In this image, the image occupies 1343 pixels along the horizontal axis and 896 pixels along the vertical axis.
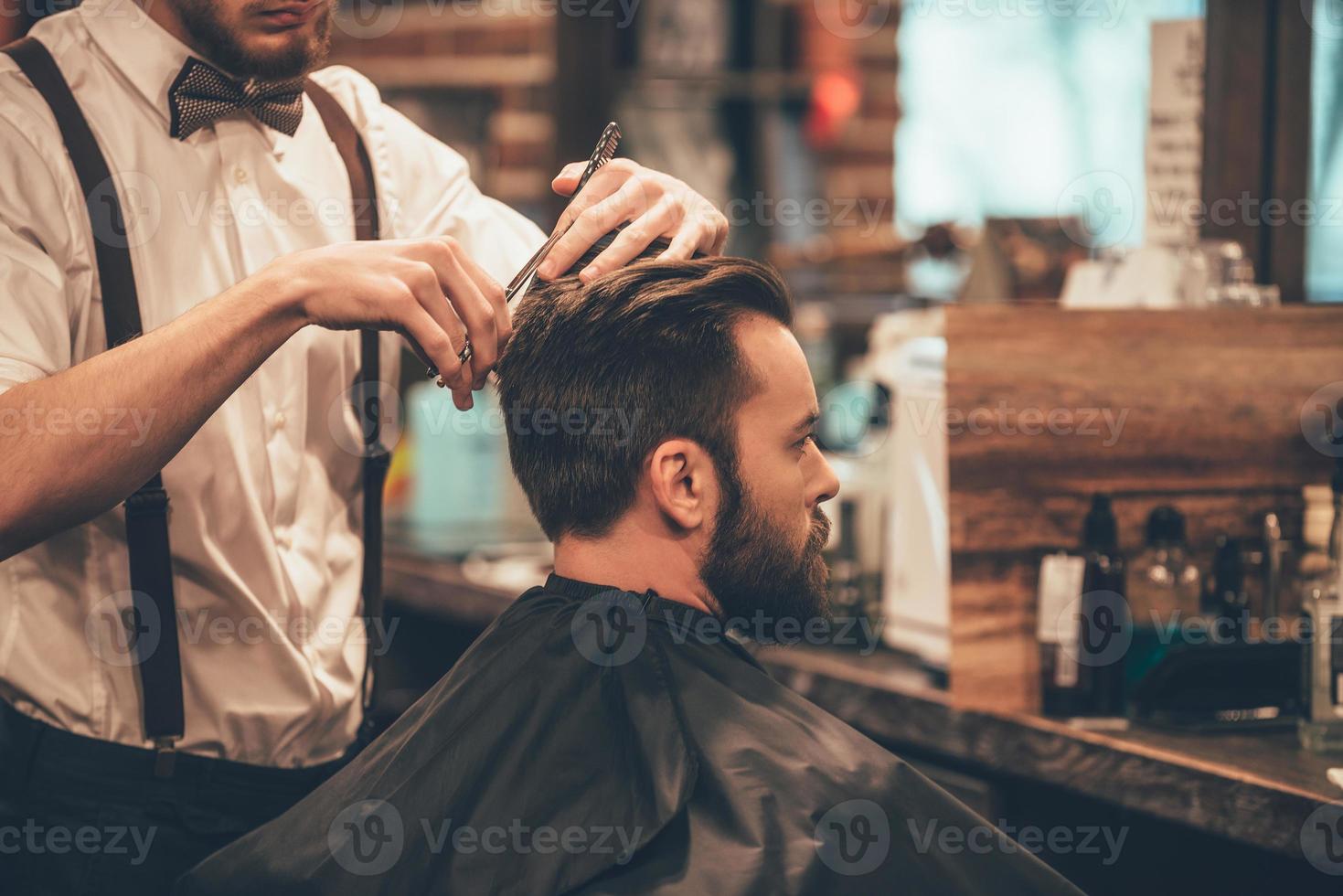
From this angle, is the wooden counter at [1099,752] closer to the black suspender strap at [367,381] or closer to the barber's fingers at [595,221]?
the black suspender strap at [367,381]

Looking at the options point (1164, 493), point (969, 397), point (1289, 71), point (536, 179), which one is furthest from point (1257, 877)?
point (536, 179)

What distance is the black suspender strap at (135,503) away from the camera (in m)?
1.50

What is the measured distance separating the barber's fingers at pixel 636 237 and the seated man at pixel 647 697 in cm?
2

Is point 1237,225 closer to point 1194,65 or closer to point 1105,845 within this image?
point 1194,65

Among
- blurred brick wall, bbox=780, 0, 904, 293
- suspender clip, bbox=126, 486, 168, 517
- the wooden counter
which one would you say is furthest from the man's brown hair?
blurred brick wall, bbox=780, 0, 904, 293

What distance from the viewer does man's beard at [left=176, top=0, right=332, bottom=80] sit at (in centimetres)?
155

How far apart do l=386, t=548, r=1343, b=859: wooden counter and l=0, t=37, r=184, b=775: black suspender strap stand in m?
1.12

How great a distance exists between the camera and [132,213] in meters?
1.56

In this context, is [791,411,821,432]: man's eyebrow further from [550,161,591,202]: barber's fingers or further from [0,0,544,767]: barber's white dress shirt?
[0,0,544,767]: barber's white dress shirt

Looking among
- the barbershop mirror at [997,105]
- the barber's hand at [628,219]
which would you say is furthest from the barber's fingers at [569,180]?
the barbershop mirror at [997,105]

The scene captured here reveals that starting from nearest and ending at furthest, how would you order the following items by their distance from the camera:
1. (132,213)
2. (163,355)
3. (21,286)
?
(163,355)
(21,286)
(132,213)

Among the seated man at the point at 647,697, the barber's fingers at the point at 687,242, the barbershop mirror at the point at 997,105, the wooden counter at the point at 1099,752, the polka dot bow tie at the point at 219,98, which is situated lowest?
the wooden counter at the point at 1099,752

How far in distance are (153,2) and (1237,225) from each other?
170 centimetres

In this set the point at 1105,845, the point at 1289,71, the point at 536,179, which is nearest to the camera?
the point at 1105,845
